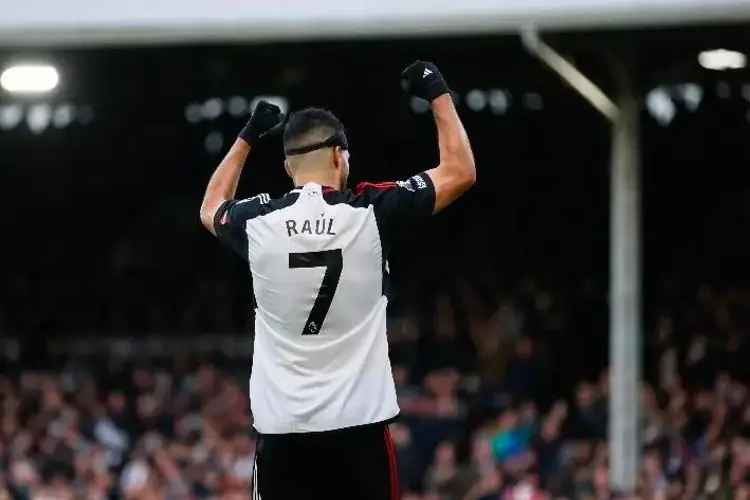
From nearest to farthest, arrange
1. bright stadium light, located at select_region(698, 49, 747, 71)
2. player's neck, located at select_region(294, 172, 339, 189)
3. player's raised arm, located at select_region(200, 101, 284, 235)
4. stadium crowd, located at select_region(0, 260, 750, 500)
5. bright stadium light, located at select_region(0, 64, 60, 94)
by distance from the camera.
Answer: player's neck, located at select_region(294, 172, 339, 189), player's raised arm, located at select_region(200, 101, 284, 235), stadium crowd, located at select_region(0, 260, 750, 500), bright stadium light, located at select_region(698, 49, 747, 71), bright stadium light, located at select_region(0, 64, 60, 94)

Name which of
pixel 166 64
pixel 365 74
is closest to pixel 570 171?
pixel 365 74

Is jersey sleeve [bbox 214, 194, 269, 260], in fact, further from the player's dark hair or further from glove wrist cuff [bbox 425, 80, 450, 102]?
glove wrist cuff [bbox 425, 80, 450, 102]

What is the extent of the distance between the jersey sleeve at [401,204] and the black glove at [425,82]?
0.74 feet

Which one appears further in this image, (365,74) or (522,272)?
(522,272)

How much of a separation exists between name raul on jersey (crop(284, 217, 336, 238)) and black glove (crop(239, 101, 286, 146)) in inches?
18.3

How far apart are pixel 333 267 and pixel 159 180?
14.9 meters

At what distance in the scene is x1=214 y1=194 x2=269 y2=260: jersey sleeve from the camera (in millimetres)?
3883

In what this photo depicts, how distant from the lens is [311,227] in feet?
12.3

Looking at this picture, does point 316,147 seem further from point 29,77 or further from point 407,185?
point 29,77

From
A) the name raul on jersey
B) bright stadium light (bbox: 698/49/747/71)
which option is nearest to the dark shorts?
the name raul on jersey

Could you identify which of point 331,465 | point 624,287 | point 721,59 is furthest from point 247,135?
point 721,59

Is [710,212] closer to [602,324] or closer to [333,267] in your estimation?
[602,324]

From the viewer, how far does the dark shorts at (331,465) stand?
3781mm

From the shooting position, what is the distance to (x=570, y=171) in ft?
57.7
